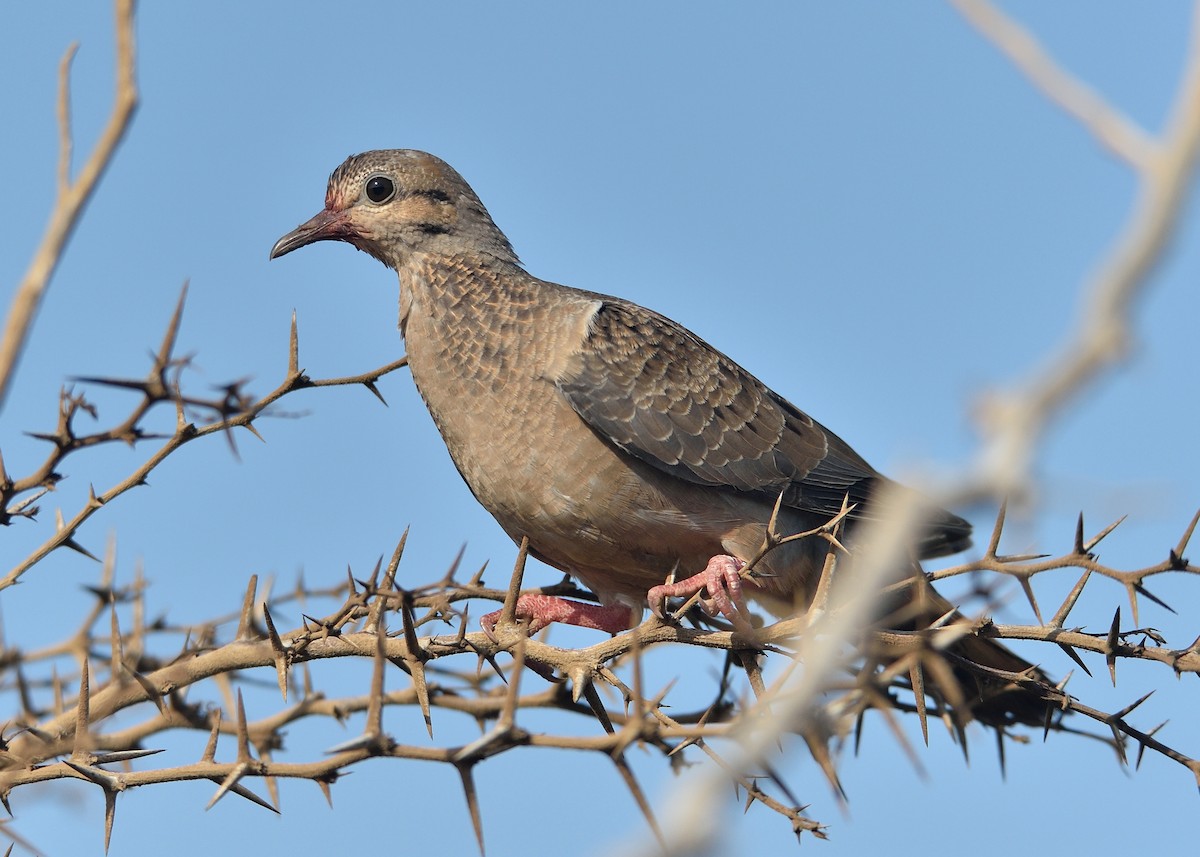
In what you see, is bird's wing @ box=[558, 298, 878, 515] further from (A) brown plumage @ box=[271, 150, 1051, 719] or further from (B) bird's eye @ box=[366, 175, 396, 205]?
(B) bird's eye @ box=[366, 175, 396, 205]

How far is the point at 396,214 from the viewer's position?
19.7 feet

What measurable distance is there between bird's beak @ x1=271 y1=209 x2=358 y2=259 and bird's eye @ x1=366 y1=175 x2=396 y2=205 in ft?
0.49

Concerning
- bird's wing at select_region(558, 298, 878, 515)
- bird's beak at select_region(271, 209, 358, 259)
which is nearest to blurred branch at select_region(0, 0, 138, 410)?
bird's wing at select_region(558, 298, 878, 515)

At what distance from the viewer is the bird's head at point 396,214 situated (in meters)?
5.99

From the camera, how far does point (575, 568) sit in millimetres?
5332

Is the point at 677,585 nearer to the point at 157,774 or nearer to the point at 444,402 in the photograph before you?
the point at 444,402

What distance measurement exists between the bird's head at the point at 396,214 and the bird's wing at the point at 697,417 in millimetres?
782

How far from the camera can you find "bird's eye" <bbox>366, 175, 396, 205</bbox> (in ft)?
19.8

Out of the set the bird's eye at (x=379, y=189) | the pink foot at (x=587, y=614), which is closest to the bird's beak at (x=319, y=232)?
the bird's eye at (x=379, y=189)

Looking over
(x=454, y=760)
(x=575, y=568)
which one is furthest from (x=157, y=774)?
(x=575, y=568)

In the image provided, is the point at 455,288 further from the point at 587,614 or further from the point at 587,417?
the point at 587,614

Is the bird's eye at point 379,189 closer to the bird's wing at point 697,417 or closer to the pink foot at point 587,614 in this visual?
the bird's wing at point 697,417

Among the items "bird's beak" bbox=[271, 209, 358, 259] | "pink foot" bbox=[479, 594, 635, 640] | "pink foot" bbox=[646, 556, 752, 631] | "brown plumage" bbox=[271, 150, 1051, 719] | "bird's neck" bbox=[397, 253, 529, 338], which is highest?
"bird's beak" bbox=[271, 209, 358, 259]

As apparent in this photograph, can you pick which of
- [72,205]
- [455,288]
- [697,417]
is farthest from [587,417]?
[72,205]
